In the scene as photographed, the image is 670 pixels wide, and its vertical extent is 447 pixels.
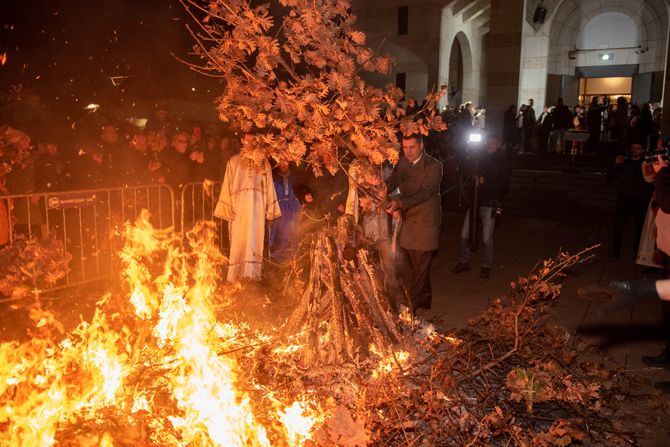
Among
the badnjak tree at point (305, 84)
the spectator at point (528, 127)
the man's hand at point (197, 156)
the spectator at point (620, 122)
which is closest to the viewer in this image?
the badnjak tree at point (305, 84)

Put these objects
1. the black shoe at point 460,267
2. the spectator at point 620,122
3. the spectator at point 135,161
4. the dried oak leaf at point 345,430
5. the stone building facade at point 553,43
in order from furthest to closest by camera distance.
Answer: the stone building facade at point 553,43, the spectator at point 620,122, the black shoe at point 460,267, the spectator at point 135,161, the dried oak leaf at point 345,430

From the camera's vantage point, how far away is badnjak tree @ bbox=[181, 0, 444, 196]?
12.2 feet

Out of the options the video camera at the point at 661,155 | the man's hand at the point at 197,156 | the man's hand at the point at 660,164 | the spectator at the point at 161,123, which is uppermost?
the spectator at the point at 161,123

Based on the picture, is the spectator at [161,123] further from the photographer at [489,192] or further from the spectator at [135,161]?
the photographer at [489,192]

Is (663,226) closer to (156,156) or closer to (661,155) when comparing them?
(661,155)

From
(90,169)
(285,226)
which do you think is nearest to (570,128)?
(285,226)

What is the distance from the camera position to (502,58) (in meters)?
→ 24.5

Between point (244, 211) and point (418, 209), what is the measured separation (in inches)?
90.3

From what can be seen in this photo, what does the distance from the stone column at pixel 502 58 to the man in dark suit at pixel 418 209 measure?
61.6 ft

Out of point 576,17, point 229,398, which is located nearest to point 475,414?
point 229,398

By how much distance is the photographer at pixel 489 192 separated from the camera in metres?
8.19

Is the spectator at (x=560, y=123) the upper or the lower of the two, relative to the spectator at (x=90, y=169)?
upper

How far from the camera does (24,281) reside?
6039mm

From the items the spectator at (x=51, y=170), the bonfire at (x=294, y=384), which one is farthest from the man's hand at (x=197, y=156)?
the bonfire at (x=294, y=384)
